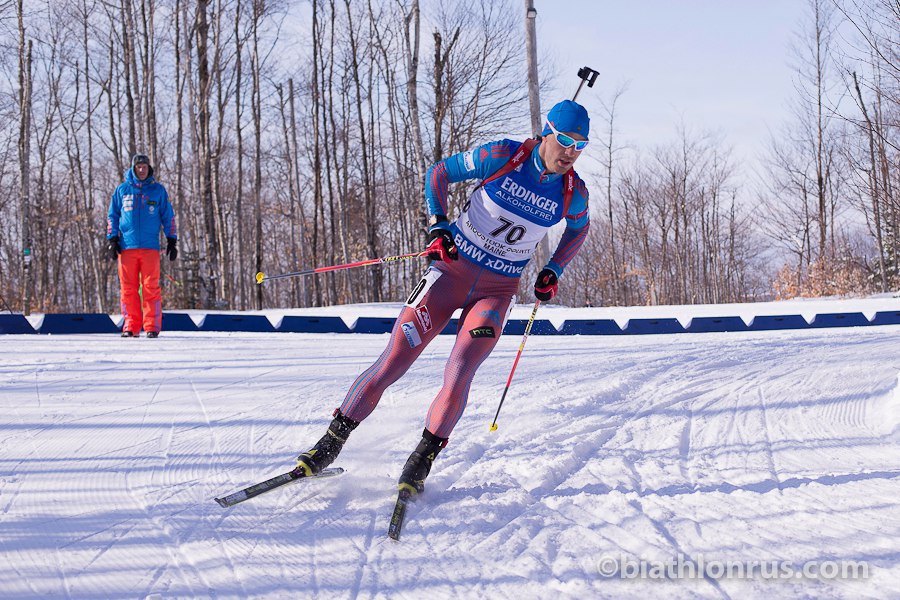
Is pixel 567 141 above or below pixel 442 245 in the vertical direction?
above

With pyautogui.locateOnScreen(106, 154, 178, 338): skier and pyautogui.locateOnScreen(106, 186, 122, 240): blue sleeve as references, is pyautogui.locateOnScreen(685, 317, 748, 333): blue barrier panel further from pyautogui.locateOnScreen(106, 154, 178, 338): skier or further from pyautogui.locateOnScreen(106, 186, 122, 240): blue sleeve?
pyautogui.locateOnScreen(106, 186, 122, 240): blue sleeve

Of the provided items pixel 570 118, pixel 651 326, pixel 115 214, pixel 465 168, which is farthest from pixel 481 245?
pixel 651 326

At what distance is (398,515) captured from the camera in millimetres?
2414

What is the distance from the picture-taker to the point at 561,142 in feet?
10.1

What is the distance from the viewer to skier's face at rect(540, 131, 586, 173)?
10.1ft

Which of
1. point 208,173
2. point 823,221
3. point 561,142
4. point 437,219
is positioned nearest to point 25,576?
point 437,219

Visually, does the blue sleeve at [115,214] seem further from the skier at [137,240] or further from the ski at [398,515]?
the ski at [398,515]

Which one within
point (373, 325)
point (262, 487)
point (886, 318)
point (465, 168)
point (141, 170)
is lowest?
point (262, 487)

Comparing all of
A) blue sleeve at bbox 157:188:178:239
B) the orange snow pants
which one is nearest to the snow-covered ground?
the orange snow pants

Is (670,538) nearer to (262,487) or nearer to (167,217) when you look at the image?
(262,487)

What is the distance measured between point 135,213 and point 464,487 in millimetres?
6142

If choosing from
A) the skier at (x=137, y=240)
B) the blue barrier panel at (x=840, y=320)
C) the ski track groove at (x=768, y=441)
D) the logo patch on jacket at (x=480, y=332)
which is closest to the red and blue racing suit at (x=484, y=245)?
the logo patch on jacket at (x=480, y=332)

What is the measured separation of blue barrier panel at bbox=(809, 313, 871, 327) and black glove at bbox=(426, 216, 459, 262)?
9.38m

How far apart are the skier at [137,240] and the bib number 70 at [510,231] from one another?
5.38 m
